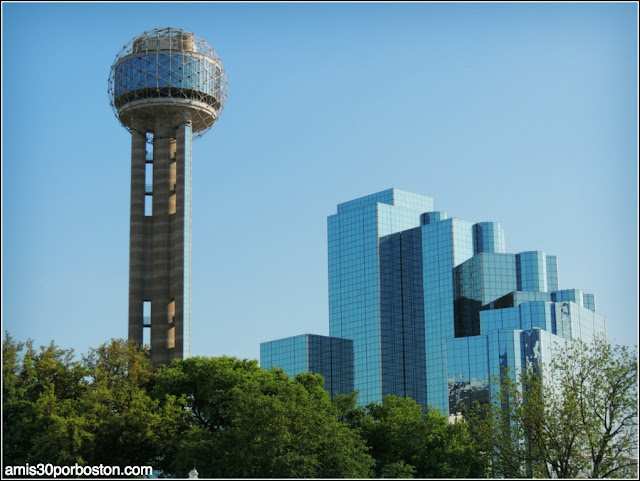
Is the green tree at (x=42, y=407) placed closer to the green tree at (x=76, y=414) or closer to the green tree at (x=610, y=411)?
the green tree at (x=76, y=414)

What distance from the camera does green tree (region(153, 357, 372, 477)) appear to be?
7606 cm

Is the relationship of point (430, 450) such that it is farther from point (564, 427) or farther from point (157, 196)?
point (157, 196)

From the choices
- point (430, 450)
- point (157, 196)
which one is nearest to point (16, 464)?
point (430, 450)

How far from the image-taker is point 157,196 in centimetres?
12744

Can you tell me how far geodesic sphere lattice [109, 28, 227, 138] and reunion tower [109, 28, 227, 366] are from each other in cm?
13

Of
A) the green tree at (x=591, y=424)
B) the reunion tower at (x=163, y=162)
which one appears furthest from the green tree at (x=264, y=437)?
the reunion tower at (x=163, y=162)

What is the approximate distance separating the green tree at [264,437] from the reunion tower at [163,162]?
35.4m

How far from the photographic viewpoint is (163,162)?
128375mm

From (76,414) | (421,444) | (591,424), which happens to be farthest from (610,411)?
(76,414)

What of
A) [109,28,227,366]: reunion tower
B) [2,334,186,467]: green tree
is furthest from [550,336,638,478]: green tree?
[109,28,227,366]: reunion tower

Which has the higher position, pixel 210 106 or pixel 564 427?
pixel 210 106

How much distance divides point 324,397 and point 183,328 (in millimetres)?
35163

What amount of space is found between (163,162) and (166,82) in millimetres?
10456

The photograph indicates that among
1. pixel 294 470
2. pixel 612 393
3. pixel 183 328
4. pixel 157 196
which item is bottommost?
pixel 294 470
